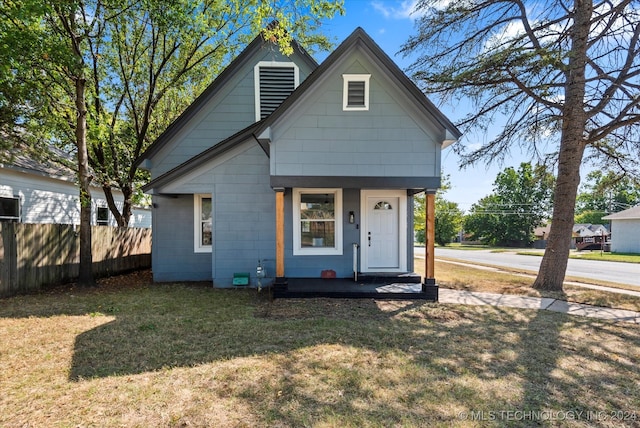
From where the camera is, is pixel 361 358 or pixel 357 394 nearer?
pixel 357 394

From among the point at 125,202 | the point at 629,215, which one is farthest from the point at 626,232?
the point at 125,202

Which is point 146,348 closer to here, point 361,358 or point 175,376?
point 175,376

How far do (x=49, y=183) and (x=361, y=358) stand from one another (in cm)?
1380

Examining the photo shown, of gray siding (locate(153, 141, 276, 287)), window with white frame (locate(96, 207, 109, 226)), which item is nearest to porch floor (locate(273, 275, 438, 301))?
gray siding (locate(153, 141, 276, 287))

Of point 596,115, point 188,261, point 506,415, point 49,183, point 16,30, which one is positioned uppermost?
point 16,30

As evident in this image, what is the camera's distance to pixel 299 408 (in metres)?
3.03

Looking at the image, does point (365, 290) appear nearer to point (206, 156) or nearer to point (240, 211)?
point (240, 211)

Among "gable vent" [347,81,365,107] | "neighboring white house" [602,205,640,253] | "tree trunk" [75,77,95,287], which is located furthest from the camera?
"neighboring white house" [602,205,640,253]

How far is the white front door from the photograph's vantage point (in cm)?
890

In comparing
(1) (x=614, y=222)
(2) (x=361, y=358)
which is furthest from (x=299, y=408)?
(1) (x=614, y=222)

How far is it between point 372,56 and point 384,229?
14.5 ft

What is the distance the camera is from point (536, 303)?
736 cm

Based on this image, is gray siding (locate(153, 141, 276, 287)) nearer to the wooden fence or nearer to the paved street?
the wooden fence

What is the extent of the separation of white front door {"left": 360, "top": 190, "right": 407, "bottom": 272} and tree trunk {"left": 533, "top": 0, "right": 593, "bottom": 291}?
13.9ft
